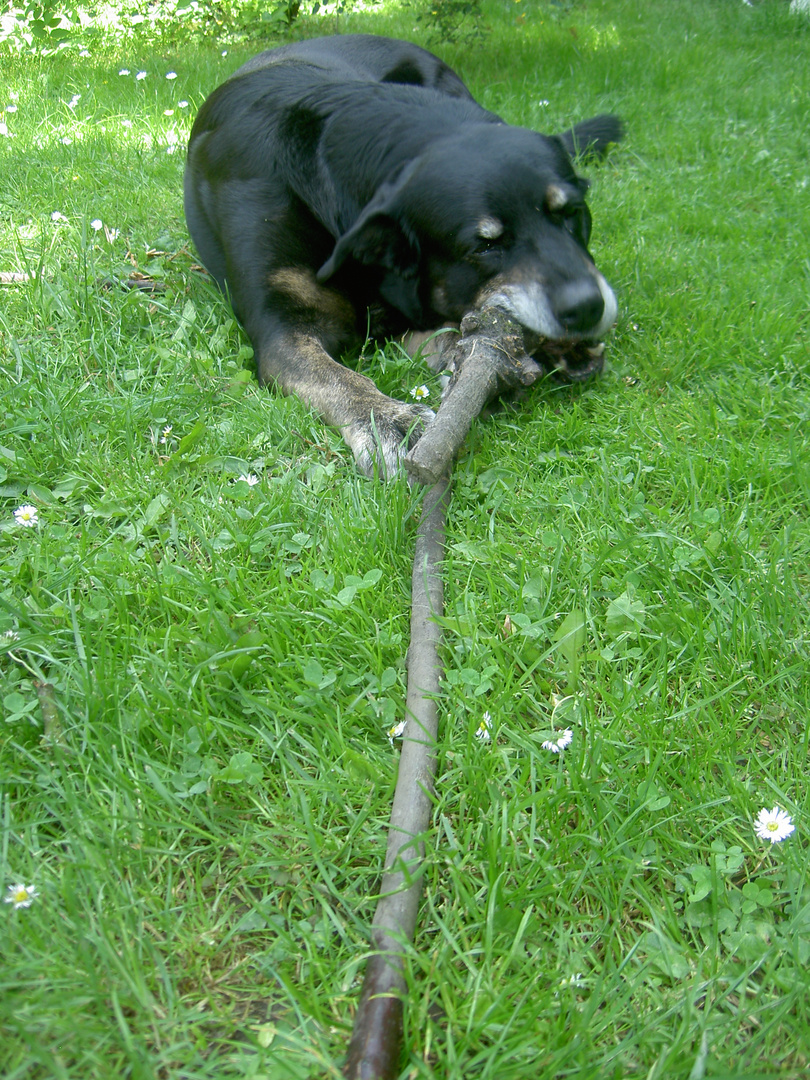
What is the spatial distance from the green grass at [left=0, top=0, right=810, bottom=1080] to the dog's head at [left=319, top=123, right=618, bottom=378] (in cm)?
27

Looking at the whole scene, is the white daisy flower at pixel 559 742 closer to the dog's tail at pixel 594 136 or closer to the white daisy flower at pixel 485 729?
the white daisy flower at pixel 485 729

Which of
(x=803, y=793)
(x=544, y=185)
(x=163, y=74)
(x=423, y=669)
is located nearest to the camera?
(x=803, y=793)

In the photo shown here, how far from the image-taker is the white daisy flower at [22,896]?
1258 millimetres

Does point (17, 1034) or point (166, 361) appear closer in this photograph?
point (17, 1034)

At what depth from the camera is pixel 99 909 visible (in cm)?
126

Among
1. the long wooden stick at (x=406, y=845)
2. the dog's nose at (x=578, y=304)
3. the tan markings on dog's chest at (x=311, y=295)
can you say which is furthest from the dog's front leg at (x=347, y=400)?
the dog's nose at (x=578, y=304)

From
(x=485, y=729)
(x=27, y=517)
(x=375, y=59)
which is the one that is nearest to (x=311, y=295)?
(x=27, y=517)

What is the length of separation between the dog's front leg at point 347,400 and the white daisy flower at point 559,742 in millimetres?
880

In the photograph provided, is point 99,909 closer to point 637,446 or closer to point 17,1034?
point 17,1034

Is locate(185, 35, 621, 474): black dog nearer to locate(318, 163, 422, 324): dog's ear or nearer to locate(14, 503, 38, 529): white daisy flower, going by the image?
locate(318, 163, 422, 324): dog's ear

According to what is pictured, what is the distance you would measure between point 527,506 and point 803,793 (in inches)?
39.5

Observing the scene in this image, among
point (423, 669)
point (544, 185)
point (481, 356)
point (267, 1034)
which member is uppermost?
point (544, 185)

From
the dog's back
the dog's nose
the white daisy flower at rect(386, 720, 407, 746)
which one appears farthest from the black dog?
the white daisy flower at rect(386, 720, 407, 746)

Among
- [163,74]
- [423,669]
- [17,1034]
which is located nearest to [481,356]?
[423,669]
